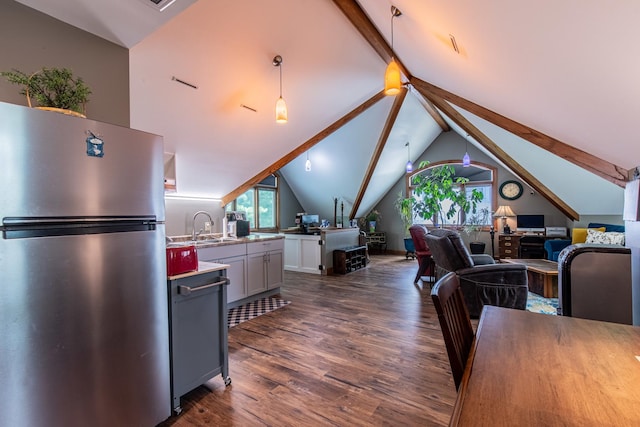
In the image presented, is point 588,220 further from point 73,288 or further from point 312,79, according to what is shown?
point 73,288

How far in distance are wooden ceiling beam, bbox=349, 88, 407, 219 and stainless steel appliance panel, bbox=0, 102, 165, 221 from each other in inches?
161

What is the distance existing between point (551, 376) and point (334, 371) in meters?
1.68

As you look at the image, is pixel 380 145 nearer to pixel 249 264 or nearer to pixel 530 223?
pixel 249 264

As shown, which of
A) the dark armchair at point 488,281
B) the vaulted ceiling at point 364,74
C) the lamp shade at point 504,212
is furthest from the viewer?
the lamp shade at point 504,212

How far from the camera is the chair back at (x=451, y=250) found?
11.1 feet

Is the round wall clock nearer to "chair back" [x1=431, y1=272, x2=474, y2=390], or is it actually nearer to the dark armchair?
the dark armchair

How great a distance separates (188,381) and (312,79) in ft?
10.4

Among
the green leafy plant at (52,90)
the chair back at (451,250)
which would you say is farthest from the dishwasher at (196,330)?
the chair back at (451,250)

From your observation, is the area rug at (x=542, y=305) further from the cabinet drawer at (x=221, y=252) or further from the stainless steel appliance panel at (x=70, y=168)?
the stainless steel appliance panel at (x=70, y=168)

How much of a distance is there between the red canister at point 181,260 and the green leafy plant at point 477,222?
693 centimetres

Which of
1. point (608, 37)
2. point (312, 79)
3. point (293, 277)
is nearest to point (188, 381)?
point (608, 37)

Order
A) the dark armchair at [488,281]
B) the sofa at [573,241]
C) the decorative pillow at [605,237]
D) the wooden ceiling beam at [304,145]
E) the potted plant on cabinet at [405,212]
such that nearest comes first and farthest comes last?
the dark armchair at [488,281] → the decorative pillow at [605,237] → the wooden ceiling beam at [304,145] → the sofa at [573,241] → the potted plant on cabinet at [405,212]

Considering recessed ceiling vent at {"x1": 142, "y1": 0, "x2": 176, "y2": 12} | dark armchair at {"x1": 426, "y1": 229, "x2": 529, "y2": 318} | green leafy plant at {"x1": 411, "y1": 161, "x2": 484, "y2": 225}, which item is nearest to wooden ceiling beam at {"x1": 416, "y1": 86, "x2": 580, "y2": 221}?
green leafy plant at {"x1": 411, "y1": 161, "x2": 484, "y2": 225}

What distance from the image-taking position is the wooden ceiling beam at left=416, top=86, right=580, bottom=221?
16.2 feet
